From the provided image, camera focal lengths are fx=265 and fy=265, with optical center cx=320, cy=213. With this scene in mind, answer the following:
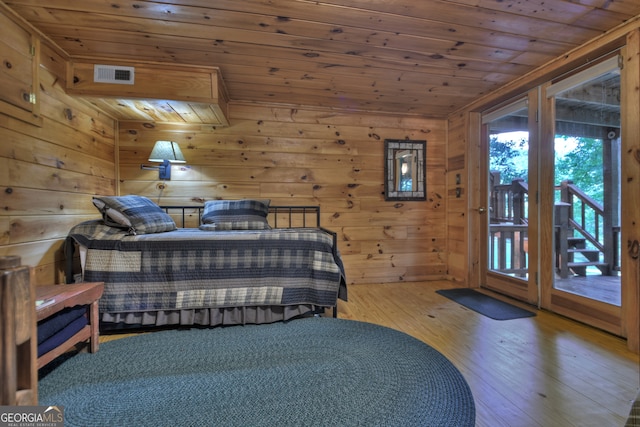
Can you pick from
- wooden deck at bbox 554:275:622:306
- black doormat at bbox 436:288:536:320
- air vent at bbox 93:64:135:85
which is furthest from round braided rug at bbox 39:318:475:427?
air vent at bbox 93:64:135:85

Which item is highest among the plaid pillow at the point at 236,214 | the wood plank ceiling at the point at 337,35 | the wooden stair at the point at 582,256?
the wood plank ceiling at the point at 337,35

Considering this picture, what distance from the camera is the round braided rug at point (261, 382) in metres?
1.05

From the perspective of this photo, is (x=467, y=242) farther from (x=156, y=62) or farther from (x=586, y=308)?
(x=156, y=62)

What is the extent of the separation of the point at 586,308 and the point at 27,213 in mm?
3803

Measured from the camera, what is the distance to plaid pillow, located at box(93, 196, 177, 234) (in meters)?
1.89

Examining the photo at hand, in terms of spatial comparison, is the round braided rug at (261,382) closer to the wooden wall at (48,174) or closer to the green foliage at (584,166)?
the wooden wall at (48,174)

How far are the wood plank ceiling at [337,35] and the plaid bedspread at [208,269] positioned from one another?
129cm

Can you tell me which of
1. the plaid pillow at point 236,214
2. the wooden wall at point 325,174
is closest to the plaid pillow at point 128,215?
the plaid pillow at point 236,214

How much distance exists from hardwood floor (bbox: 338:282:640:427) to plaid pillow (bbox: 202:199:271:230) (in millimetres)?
1104

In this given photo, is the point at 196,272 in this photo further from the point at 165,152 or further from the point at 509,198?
the point at 509,198

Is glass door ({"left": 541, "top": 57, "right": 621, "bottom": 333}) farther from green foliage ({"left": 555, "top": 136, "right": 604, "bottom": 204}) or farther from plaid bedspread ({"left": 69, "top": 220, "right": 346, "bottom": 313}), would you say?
plaid bedspread ({"left": 69, "top": 220, "right": 346, "bottom": 313})

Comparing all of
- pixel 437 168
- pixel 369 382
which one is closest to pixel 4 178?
pixel 369 382

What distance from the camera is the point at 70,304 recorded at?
1.30 meters

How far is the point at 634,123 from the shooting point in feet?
5.39
